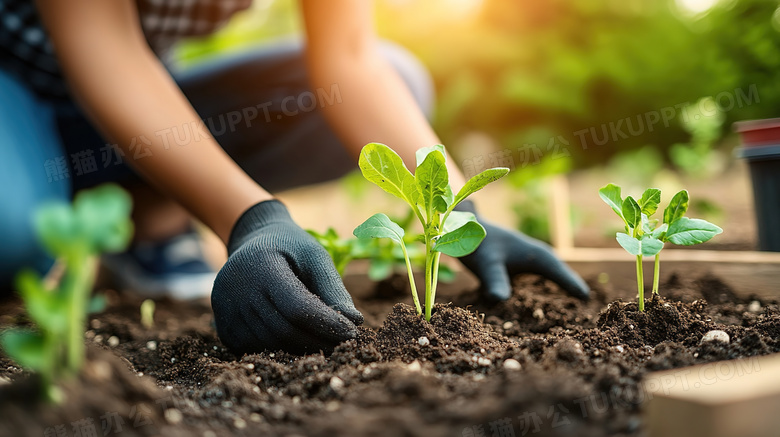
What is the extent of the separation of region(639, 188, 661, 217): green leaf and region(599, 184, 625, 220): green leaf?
0.13 feet

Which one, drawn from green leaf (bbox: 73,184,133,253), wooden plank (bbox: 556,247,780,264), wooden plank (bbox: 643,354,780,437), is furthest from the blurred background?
green leaf (bbox: 73,184,133,253)

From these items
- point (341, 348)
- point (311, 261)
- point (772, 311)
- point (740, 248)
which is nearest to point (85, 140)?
point (311, 261)

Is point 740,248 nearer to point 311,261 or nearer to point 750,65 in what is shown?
point 750,65

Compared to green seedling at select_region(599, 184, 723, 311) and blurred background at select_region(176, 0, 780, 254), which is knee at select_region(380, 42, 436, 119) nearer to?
blurred background at select_region(176, 0, 780, 254)

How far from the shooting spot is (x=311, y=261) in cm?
100

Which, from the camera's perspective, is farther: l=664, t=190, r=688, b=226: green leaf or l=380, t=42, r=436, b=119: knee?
l=380, t=42, r=436, b=119: knee

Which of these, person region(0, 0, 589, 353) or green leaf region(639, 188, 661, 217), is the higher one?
person region(0, 0, 589, 353)

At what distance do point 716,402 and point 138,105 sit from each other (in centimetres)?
122

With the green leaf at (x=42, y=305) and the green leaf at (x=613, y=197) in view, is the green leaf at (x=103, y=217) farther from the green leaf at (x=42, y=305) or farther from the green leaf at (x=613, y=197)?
the green leaf at (x=613, y=197)

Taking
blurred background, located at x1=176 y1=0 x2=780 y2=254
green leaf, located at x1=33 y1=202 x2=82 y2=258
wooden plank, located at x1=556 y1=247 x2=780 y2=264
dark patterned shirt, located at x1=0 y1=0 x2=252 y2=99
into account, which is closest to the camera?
green leaf, located at x1=33 y1=202 x2=82 y2=258

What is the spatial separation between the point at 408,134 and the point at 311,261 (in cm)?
51

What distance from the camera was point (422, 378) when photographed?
0.63 meters

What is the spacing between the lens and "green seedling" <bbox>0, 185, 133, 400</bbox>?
47cm

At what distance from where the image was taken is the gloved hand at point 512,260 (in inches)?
48.8
